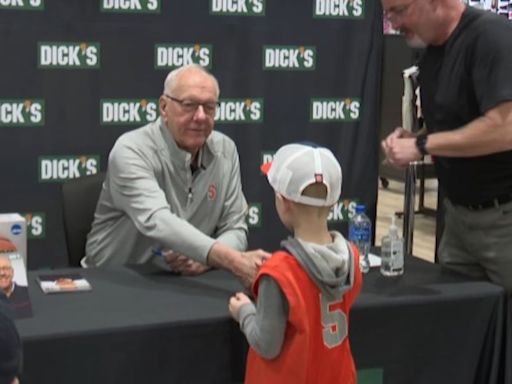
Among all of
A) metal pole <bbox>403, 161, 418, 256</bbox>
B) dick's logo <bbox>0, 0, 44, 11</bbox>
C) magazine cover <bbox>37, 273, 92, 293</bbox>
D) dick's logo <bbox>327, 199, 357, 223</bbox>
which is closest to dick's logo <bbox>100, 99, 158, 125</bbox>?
dick's logo <bbox>0, 0, 44, 11</bbox>

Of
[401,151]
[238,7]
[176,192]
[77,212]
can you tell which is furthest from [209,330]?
[238,7]

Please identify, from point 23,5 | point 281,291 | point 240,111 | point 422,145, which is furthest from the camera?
point 240,111

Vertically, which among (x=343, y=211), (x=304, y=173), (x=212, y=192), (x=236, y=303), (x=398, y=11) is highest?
(x=398, y=11)

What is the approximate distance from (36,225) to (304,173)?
212cm

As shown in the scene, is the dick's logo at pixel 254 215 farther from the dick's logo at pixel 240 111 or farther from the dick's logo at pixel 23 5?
the dick's logo at pixel 23 5

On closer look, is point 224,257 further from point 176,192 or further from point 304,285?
Result: point 304,285

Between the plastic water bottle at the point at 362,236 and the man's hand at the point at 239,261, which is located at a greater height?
the man's hand at the point at 239,261

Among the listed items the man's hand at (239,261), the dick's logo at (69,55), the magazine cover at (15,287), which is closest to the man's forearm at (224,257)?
the man's hand at (239,261)

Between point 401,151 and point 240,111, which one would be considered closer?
point 401,151

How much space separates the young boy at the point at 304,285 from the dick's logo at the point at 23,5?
196 centimetres

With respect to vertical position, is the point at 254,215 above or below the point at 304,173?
below

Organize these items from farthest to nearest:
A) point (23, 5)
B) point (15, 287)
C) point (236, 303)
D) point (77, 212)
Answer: point (23, 5) → point (77, 212) → point (15, 287) → point (236, 303)

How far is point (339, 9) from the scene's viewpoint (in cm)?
410

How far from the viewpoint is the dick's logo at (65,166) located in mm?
3695
